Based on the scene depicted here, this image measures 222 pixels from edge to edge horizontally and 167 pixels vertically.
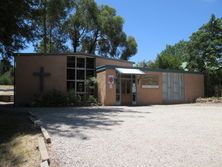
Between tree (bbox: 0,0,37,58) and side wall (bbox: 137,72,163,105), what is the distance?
10263 millimetres

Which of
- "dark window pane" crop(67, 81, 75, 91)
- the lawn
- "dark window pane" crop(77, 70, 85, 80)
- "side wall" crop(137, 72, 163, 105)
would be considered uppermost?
"dark window pane" crop(77, 70, 85, 80)

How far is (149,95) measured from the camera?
27.1 meters

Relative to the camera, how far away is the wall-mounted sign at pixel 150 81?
2691 centimetres

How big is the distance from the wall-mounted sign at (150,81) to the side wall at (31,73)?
687 centimetres

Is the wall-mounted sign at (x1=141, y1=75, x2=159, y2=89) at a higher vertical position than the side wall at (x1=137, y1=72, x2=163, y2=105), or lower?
higher

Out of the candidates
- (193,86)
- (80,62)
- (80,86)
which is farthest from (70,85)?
(193,86)

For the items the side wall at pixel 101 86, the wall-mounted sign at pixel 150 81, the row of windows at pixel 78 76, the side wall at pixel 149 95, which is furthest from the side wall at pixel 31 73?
the wall-mounted sign at pixel 150 81

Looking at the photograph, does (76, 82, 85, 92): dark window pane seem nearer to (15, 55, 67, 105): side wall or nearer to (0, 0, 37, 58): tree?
(15, 55, 67, 105): side wall

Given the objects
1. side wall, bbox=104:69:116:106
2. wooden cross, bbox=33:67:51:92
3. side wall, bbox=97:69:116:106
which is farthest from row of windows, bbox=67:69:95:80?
side wall, bbox=104:69:116:106

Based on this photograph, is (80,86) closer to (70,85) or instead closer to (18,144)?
(70,85)

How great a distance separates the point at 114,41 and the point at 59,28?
25.2 feet

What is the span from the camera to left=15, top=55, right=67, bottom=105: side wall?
24.5 metres

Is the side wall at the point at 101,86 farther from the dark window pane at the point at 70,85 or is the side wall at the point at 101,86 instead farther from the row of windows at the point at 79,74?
the dark window pane at the point at 70,85

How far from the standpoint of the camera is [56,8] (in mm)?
34156
